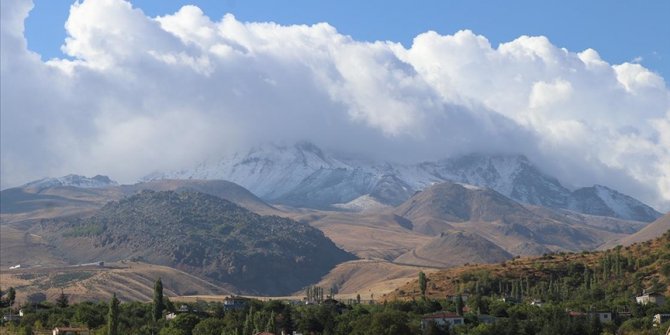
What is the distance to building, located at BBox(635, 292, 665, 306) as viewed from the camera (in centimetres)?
18088

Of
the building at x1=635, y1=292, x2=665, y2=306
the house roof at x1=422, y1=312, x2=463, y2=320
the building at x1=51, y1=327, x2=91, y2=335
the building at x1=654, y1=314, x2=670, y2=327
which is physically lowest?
the building at x1=654, y1=314, x2=670, y2=327

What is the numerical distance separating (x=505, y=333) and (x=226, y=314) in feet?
182

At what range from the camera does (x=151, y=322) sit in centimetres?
17925

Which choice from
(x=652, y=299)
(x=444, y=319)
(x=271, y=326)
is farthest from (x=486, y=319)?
(x=271, y=326)

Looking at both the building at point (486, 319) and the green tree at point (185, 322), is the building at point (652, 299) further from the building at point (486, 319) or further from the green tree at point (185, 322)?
the green tree at point (185, 322)

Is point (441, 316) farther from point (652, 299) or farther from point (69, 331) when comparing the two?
point (69, 331)

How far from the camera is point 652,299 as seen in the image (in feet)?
600

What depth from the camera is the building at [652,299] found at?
180875 mm

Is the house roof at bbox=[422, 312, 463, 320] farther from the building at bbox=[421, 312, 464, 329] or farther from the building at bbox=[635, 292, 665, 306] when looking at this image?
the building at bbox=[635, 292, 665, 306]

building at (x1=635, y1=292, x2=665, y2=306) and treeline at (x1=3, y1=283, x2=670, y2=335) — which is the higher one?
building at (x1=635, y1=292, x2=665, y2=306)

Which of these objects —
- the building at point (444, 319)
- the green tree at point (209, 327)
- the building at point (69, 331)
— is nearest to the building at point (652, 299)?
the building at point (444, 319)

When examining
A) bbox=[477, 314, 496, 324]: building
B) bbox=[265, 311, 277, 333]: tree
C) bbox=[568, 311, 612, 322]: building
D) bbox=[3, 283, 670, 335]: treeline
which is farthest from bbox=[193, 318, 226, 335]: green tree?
bbox=[568, 311, 612, 322]: building

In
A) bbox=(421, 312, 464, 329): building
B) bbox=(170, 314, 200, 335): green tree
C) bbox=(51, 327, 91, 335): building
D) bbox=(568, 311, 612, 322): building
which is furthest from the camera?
bbox=(170, 314, 200, 335): green tree

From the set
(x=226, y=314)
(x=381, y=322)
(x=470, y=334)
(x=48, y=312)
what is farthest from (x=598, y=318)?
(x=48, y=312)
